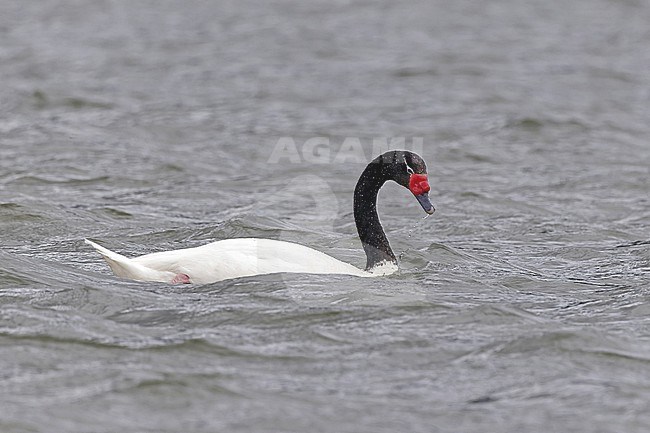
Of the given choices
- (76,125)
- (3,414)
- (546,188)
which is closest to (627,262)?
(546,188)

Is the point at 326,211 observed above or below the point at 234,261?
below

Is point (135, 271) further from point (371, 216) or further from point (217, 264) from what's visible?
point (371, 216)

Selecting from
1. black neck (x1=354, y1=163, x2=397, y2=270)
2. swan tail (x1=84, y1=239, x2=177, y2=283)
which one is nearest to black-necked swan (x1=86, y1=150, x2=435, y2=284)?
swan tail (x1=84, y1=239, x2=177, y2=283)

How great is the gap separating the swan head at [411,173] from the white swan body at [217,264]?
2.95 feet

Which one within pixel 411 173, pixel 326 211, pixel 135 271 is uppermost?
pixel 411 173

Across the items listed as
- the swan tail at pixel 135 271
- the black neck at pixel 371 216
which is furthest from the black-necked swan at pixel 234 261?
the black neck at pixel 371 216

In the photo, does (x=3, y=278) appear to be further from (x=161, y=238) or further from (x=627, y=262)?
(x=627, y=262)

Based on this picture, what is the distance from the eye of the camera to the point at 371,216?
955 cm

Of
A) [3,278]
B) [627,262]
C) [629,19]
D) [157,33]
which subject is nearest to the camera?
[3,278]

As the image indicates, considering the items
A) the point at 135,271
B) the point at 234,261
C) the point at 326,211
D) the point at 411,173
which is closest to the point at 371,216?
the point at 411,173

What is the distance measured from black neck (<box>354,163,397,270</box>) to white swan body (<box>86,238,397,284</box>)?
0.70m

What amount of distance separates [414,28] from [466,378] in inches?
680

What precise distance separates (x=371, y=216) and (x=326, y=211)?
345 cm

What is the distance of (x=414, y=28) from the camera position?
23.8 meters
